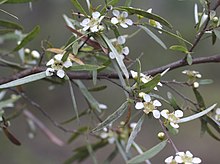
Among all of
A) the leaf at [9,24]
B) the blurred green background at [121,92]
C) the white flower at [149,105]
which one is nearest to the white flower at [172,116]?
the white flower at [149,105]

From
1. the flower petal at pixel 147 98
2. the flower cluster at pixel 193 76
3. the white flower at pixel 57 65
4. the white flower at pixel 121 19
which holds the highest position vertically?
the white flower at pixel 121 19

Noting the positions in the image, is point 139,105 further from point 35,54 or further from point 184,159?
point 35,54

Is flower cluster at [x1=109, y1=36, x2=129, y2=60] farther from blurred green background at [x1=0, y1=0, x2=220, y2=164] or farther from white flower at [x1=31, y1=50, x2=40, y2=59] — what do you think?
blurred green background at [x1=0, y1=0, x2=220, y2=164]

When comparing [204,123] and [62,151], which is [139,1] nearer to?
[62,151]

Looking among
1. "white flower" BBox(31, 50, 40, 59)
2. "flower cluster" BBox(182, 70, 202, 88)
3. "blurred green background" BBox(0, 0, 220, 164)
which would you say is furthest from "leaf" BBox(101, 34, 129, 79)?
"blurred green background" BBox(0, 0, 220, 164)

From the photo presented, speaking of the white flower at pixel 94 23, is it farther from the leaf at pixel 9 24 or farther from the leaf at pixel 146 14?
the leaf at pixel 9 24

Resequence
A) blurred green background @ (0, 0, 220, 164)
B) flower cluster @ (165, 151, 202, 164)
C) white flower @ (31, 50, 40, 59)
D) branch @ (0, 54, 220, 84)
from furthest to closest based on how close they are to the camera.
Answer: blurred green background @ (0, 0, 220, 164), white flower @ (31, 50, 40, 59), branch @ (0, 54, 220, 84), flower cluster @ (165, 151, 202, 164)

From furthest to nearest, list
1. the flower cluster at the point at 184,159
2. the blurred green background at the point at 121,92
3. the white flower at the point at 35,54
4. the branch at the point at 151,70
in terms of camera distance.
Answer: the blurred green background at the point at 121,92
the white flower at the point at 35,54
the branch at the point at 151,70
the flower cluster at the point at 184,159

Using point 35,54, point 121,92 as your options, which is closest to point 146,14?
point 35,54

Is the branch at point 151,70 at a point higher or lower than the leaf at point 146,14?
lower
